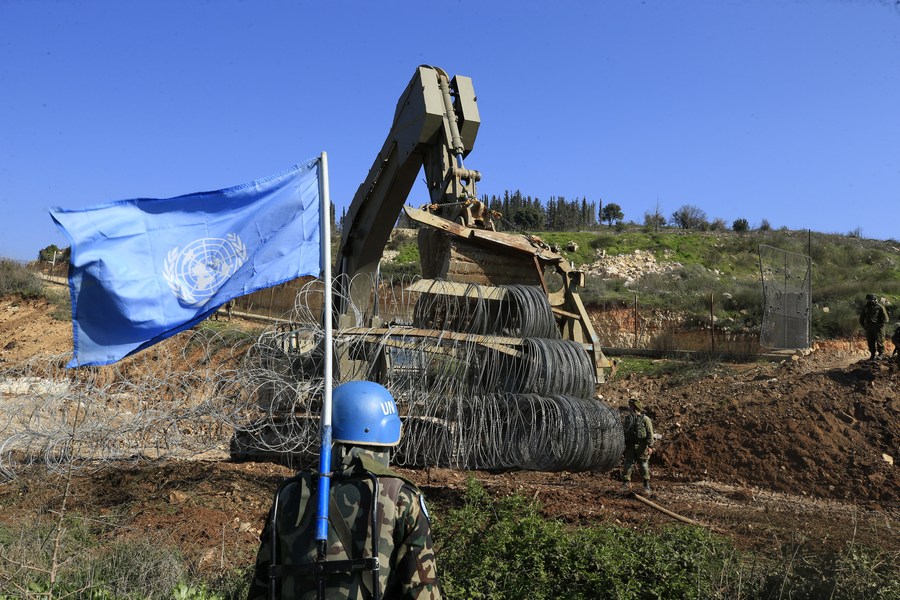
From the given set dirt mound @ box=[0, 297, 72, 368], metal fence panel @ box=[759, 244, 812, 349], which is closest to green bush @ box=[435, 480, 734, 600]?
metal fence panel @ box=[759, 244, 812, 349]

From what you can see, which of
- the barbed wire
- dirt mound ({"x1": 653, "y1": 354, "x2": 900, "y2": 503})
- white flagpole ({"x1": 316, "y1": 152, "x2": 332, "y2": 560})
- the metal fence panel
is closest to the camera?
white flagpole ({"x1": 316, "y1": 152, "x2": 332, "y2": 560})

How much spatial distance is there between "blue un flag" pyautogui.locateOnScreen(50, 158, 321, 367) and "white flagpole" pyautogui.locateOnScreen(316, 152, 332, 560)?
0.16 metres

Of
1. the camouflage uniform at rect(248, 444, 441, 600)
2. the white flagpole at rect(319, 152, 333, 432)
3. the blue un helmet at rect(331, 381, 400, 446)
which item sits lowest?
the camouflage uniform at rect(248, 444, 441, 600)

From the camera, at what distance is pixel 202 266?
4293mm

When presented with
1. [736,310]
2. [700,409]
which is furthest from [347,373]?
[736,310]

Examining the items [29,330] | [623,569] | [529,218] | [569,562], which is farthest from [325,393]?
[529,218]

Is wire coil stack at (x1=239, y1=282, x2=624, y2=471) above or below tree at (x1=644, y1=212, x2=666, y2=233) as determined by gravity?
below

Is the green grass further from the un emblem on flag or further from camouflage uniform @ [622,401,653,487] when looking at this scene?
camouflage uniform @ [622,401,653,487]

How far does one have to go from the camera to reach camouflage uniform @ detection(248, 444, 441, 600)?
8.99 ft

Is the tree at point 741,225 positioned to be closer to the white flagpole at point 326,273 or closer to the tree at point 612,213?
the tree at point 612,213

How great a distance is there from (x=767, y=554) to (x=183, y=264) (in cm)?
561

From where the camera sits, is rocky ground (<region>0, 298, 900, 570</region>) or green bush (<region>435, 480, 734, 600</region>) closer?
green bush (<region>435, 480, 734, 600</region>)

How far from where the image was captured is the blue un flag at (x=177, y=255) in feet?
13.2

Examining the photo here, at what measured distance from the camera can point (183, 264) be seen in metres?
4.24
